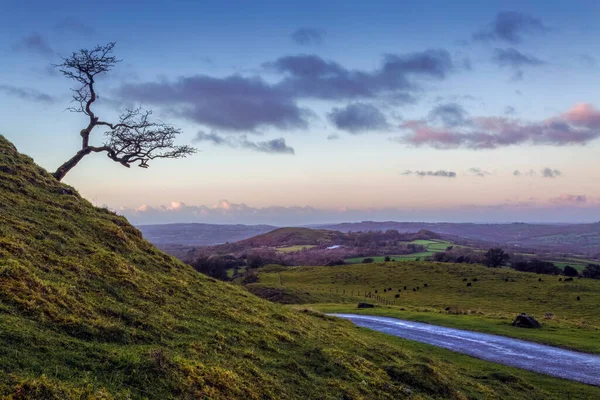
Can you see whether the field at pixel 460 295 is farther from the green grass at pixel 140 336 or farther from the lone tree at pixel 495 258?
the lone tree at pixel 495 258

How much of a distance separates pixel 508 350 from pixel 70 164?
35262 mm

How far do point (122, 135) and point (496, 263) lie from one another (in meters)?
117

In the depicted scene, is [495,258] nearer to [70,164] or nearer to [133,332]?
[70,164]

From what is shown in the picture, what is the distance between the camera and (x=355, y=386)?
47.2 ft


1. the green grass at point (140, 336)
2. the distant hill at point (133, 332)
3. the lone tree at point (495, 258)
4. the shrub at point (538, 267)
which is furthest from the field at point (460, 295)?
the distant hill at point (133, 332)

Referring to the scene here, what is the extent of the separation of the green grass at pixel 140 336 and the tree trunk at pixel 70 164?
10.9 feet

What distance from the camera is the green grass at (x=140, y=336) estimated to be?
9.34 m

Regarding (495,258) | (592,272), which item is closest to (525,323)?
(592,272)

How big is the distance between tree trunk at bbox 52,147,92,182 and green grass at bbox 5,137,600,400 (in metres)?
3.33

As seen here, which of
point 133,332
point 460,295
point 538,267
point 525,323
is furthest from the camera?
point 538,267

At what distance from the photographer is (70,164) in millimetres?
30969

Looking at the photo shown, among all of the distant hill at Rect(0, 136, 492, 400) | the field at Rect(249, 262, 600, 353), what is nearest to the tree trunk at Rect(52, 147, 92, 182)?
the distant hill at Rect(0, 136, 492, 400)

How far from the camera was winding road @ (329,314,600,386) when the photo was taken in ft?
85.0

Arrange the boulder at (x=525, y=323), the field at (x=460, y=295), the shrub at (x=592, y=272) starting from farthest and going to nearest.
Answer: the shrub at (x=592, y=272)
the field at (x=460, y=295)
the boulder at (x=525, y=323)
